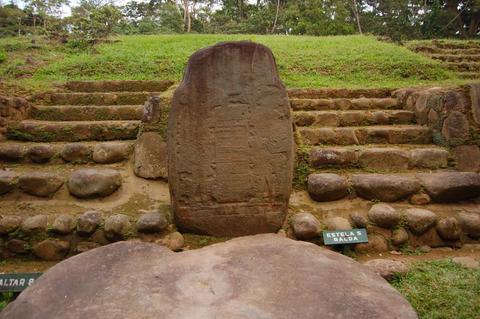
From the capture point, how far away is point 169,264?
7.69 feet

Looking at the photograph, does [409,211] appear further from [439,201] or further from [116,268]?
[116,268]

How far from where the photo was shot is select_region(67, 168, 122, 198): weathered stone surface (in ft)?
11.9

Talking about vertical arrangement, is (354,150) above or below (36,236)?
above

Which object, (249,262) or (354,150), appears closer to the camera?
(249,262)

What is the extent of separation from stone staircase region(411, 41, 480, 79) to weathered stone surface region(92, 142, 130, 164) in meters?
6.85

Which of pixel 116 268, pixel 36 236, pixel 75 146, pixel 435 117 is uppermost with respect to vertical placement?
pixel 435 117

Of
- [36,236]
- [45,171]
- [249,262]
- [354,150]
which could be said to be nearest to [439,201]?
[354,150]

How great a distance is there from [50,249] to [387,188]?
313cm

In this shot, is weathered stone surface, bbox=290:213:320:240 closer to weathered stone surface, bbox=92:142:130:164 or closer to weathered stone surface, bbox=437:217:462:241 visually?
weathered stone surface, bbox=437:217:462:241

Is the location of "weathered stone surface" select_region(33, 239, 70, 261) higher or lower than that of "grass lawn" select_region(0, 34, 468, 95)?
lower

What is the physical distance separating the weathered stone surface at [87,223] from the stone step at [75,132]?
4.88 feet

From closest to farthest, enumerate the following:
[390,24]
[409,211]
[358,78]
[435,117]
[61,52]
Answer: [409,211] < [435,117] < [358,78] < [61,52] < [390,24]

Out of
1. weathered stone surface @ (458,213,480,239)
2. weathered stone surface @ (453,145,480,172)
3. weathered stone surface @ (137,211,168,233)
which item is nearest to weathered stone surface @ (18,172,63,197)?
weathered stone surface @ (137,211,168,233)

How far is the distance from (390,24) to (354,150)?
17.7m
